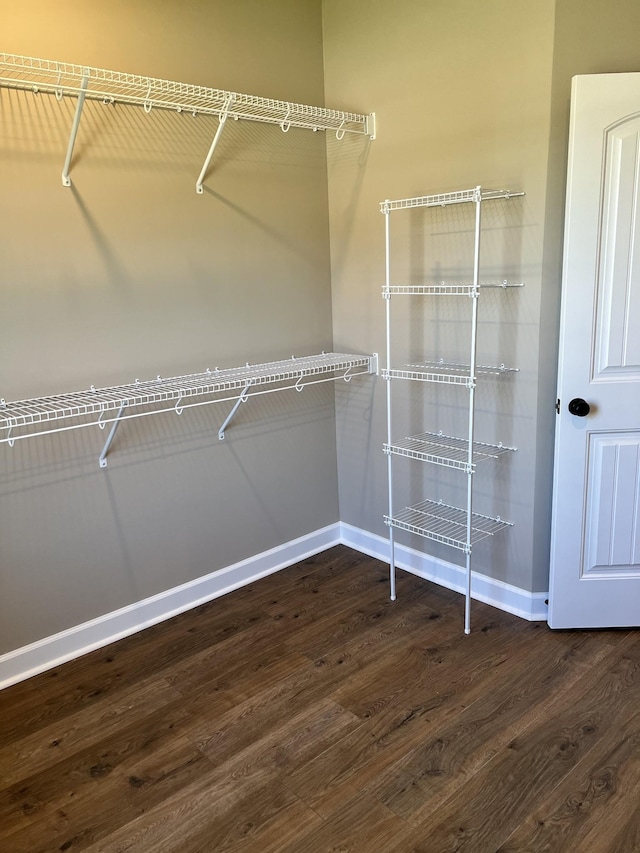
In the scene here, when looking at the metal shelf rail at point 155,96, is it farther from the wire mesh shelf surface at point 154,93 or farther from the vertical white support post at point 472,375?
the vertical white support post at point 472,375

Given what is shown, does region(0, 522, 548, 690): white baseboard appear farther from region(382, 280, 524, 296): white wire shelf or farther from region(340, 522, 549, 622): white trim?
region(382, 280, 524, 296): white wire shelf

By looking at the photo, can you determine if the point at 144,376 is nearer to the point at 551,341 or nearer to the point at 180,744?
the point at 180,744

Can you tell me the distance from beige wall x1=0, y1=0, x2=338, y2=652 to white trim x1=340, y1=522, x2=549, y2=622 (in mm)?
440

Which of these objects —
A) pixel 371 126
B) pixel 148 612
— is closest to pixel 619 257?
pixel 371 126

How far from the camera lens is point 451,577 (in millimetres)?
2943

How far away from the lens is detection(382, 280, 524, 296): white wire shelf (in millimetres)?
2434

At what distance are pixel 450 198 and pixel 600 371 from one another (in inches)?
36.2

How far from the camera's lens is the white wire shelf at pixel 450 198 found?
2.34m

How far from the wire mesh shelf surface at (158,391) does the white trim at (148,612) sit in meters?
0.83

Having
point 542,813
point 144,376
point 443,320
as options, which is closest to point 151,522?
point 144,376

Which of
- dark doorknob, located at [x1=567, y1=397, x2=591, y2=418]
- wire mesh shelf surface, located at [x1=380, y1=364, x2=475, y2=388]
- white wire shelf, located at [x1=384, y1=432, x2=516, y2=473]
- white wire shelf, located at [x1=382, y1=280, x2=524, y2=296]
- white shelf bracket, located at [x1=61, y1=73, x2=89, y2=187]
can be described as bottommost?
white wire shelf, located at [x1=384, y1=432, x2=516, y2=473]

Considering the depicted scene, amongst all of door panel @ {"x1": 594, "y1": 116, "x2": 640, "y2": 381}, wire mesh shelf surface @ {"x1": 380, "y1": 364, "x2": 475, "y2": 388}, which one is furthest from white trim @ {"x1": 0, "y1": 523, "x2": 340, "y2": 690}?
door panel @ {"x1": 594, "y1": 116, "x2": 640, "y2": 381}

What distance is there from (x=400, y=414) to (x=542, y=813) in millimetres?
1744

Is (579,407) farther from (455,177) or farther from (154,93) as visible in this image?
(154,93)
